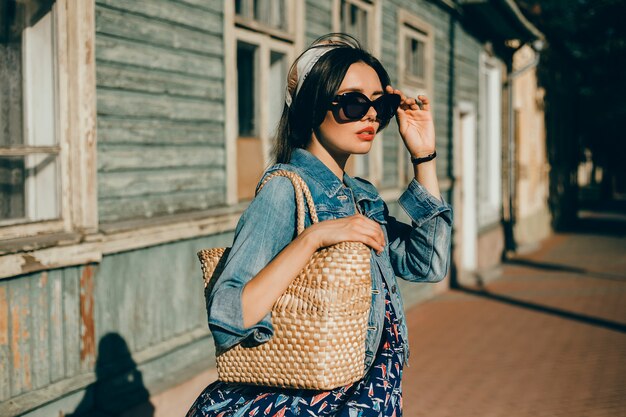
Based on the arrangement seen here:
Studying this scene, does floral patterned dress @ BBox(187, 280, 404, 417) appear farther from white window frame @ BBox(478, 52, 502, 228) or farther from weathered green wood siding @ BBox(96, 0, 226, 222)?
white window frame @ BBox(478, 52, 502, 228)

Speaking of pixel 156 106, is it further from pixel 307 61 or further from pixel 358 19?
pixel 358 19

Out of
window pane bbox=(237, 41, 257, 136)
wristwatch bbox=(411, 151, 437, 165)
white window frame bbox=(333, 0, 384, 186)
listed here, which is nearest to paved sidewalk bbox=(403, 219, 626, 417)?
white window frame bbox=(333, 0, 384, 186)

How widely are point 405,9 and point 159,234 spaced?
236 inches

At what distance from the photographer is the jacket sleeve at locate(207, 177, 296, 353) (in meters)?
1.79

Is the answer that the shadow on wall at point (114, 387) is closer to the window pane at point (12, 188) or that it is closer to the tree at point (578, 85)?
the window pane at point (12, 188)

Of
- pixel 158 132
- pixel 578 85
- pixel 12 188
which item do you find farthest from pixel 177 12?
pixel 578 85

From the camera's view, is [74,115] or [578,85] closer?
[74,115]

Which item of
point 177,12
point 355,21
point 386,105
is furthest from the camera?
point 355,21

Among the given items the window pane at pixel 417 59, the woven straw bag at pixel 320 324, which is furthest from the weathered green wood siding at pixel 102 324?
the window pane at pixel 417 59

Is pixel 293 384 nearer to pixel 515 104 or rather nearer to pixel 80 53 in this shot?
pixel 80 53

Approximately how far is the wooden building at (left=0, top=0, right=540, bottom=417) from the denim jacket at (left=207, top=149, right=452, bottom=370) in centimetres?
214

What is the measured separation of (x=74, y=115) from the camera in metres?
4.15

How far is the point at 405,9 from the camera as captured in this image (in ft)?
31.9

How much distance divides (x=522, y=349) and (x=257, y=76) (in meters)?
3.87
